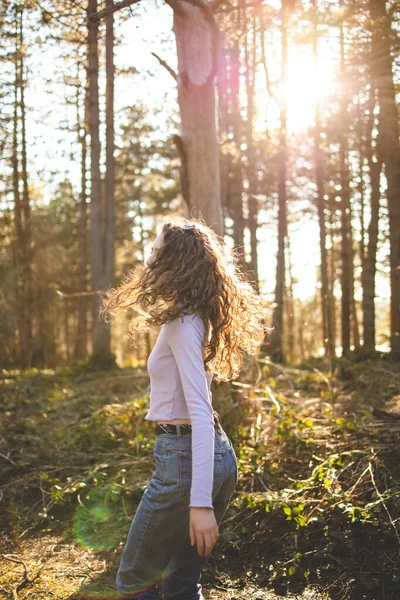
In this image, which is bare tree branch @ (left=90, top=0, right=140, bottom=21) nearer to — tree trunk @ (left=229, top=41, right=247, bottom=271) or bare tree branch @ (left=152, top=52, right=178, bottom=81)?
bare tree branch @ (left=152, top=52, right=178, bottom=81)

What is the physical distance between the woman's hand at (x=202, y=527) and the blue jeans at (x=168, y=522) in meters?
0.13

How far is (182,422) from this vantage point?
2.40 metres

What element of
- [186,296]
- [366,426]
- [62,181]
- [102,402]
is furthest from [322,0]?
[62,181]

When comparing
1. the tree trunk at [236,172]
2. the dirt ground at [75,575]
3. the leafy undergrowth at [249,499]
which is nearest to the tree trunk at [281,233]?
the tree trunk at [236,172]

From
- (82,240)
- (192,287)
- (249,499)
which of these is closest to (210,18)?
(192,287)

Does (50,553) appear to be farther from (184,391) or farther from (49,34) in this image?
(49,34)

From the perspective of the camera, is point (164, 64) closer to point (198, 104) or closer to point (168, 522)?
point (198, 104)

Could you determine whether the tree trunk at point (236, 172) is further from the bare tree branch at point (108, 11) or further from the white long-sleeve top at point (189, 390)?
the white long-sleeve top at point (189, 390)

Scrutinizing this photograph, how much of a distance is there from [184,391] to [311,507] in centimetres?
234

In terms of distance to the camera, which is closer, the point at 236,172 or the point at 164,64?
the point at 164,64

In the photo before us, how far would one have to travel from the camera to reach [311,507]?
412cm

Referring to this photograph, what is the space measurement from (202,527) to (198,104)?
4.90 meters

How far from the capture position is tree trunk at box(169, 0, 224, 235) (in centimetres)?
594

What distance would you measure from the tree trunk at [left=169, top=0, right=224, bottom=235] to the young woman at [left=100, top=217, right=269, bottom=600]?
132 inches
